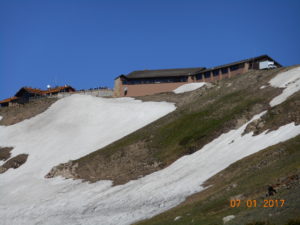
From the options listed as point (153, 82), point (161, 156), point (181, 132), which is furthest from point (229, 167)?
point (153, 82)

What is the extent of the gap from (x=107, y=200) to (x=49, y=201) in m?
11.1

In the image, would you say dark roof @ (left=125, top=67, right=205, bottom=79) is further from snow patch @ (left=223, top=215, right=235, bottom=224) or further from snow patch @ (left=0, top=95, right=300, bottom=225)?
snow patch @ (left=223, top=215, right=235, bottom=224)

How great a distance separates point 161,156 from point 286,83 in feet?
82.0

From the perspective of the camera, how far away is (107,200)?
55.5m

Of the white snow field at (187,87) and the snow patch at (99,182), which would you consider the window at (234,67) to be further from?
the snow patch at (99,182)

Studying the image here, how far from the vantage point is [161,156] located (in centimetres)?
6894

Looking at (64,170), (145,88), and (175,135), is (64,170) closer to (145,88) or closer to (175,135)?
(175,135)

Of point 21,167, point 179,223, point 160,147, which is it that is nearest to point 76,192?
point 160,147

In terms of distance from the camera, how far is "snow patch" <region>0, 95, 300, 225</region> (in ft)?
165

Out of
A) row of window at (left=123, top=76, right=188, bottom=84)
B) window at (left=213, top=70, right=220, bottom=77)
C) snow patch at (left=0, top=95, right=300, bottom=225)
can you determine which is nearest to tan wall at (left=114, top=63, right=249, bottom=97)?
row of window at (left=123, top=76, right=188, bottom=84)

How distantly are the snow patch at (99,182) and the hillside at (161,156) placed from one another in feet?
0.73

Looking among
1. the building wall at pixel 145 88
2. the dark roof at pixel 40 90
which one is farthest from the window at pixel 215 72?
the dark roof at pixel 40 90
